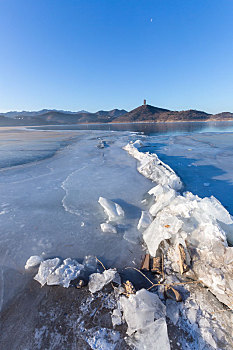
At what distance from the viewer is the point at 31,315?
157 centimetres

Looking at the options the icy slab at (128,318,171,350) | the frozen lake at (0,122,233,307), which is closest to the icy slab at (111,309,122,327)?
the icy slab at (128,318,171,350)

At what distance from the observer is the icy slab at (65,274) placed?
185cm

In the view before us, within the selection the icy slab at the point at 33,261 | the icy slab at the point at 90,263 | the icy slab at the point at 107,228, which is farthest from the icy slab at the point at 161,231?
the icy slab at the point at 33,261

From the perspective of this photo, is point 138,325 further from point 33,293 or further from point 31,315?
point 33,293

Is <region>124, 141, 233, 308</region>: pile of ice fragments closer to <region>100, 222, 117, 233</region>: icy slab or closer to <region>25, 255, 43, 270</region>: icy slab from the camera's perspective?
<region>100, 222, 117, 233</region>: icy slab

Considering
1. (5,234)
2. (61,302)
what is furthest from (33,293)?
(5,234)

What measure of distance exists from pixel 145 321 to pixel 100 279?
68cm

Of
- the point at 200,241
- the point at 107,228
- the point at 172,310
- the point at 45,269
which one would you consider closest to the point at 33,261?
the point at 45,269

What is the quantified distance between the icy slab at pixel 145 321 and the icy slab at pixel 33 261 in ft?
4.30

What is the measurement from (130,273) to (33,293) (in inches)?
48.7

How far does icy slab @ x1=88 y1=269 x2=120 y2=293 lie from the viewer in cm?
179

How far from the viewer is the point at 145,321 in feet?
4.56

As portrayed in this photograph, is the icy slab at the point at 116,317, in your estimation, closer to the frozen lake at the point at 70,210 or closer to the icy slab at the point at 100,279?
the icy slab at the point at 100,279

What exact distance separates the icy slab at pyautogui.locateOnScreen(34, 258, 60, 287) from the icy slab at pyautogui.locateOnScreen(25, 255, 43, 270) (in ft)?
0.50
